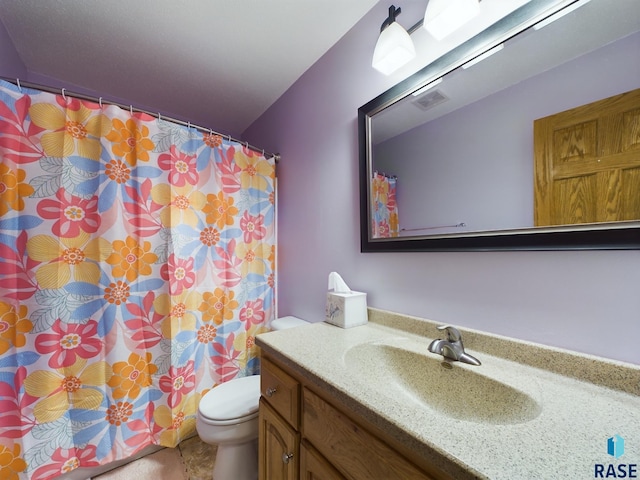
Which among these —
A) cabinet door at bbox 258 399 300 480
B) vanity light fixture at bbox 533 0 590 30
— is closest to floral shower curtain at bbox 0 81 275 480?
cabinet door at bbox 258 399 300 480

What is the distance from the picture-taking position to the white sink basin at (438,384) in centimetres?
62

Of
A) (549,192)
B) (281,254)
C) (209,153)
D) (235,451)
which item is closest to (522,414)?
(549,192)

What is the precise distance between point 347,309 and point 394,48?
3.49ft

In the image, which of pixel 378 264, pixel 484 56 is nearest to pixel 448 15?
pixel 484 56

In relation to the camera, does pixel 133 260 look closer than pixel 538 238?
No

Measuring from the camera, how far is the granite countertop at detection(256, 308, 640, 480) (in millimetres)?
405

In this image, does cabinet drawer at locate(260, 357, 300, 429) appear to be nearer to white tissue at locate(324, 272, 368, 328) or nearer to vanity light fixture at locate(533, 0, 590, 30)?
white tissue at locate(324, 272, 368, 328)

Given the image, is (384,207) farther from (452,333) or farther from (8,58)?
(8,58)

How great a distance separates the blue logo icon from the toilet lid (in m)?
1.21

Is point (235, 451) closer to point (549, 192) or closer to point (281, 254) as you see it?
point (281, 254)

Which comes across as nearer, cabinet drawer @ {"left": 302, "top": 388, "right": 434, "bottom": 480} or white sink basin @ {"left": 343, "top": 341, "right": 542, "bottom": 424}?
cabinet drawer @ {"left": 302, "top": 388, "right": 434, "bottom": 480}

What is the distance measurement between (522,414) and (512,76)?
940 mm

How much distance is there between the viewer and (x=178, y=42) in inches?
54.9

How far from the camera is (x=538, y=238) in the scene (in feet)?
2.30
